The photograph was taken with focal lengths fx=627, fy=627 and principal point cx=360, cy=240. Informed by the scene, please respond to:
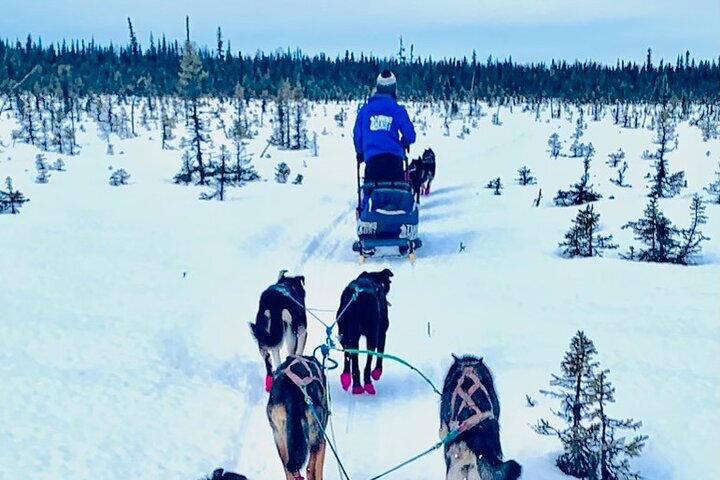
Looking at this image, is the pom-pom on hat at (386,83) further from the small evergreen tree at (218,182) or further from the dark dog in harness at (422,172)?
the small evergreen tree at (218,182)

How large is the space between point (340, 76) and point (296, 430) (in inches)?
2027

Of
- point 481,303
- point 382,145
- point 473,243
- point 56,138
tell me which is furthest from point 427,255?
point 56,138

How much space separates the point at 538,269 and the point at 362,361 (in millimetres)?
3341

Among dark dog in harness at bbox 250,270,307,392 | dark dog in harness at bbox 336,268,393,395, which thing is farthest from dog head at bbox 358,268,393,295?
dark dog in harness at bbox 250,270,307,392

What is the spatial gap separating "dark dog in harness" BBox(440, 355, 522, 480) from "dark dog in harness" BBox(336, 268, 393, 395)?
1322 millimetres

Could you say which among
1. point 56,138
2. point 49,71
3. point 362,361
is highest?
point 49,71

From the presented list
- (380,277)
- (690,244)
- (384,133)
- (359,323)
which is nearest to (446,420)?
(359,323)

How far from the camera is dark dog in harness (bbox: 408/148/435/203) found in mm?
13141

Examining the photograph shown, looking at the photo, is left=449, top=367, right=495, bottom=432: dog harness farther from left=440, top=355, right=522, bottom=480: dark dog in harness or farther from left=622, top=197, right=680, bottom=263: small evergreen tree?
left=622, top=197, right=680, bottom=263: small evergreen tree

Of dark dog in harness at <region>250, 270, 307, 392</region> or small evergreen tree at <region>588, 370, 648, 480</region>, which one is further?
dark dog in harness at <region>250, 270, 307, 392</region>

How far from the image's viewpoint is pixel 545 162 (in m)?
18.8

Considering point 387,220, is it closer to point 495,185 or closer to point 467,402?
point 467,402

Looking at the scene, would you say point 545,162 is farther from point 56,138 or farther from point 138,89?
point 138,89

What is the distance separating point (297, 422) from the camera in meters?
3.43
